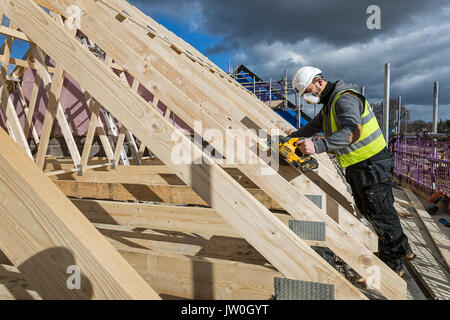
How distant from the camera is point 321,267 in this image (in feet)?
4.79

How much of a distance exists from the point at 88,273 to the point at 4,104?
15.0ft

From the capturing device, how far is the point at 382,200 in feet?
9.43

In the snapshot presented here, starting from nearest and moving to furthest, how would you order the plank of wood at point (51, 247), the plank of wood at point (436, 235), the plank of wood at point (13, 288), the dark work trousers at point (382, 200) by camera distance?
the plank of wood at point (51, 247) < the plank of wood at point (13, 288) < the dark work trousers at point (382, 200) < the plank of wood at point (436, 235)

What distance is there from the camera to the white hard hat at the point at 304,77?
Result: 9.67 ft

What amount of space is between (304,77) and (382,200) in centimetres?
152

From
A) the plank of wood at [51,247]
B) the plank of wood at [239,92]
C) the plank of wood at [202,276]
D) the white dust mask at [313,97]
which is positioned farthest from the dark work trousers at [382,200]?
the plank of wood at [51,247]

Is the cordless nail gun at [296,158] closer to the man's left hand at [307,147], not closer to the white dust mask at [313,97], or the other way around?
the man's left hand at [307,147]

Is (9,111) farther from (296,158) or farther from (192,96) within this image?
(296,158)

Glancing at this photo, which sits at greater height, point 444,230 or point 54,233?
point 54,233

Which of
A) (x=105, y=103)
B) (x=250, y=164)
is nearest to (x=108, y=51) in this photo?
(x=105, y=103)

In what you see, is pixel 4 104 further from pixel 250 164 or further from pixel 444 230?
pixel 444 230

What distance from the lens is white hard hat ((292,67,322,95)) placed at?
295 cm

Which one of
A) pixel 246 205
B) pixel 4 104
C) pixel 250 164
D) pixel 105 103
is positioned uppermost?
pixel 4 104
